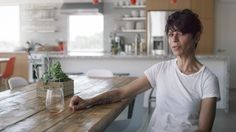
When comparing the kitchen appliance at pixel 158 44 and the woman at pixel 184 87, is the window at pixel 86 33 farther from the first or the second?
the woman at pixel 184 87

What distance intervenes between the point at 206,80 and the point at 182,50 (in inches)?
7.6

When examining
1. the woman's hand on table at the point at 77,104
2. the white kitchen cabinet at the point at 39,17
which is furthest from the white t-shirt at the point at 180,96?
the white kitchen cabinet at the point at 39,17

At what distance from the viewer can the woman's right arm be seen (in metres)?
1.97

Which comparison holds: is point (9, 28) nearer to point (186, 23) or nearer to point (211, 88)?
point (186, 23)

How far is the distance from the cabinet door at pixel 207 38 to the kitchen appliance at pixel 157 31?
3.11 ft

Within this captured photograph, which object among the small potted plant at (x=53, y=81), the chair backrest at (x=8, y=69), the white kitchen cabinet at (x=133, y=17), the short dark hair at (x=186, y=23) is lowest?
the chair backrest at (x=8, y=69)

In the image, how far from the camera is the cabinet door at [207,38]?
819 cm

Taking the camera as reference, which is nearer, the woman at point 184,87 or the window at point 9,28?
the woman at point 184,87

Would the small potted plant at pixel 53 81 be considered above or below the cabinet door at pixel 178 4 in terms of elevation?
below

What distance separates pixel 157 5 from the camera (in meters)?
8.17

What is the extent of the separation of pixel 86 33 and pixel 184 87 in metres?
8.12

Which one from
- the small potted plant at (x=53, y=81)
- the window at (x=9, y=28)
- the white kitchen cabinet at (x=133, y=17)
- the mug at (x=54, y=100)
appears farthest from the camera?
the window at (x=9, y=28)

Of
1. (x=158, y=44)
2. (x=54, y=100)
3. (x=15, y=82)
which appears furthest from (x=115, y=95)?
(x=158, y=44)

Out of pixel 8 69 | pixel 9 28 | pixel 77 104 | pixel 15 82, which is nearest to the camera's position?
pixel 77 104
